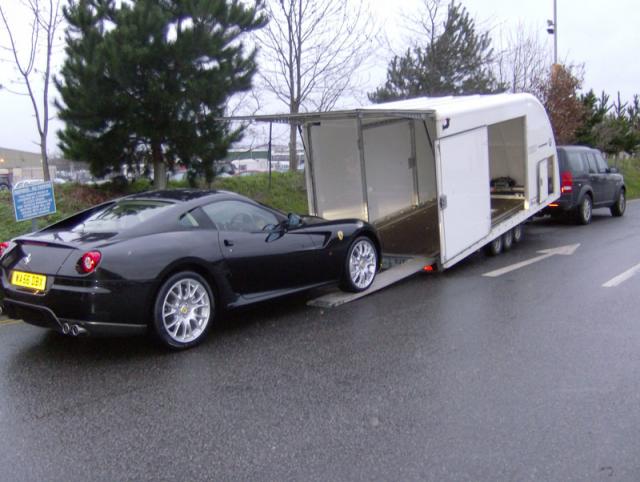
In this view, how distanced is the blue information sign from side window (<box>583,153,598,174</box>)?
11.5 m

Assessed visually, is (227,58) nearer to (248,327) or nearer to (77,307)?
(248,327)

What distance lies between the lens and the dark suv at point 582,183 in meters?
13.7

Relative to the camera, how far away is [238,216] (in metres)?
6.34

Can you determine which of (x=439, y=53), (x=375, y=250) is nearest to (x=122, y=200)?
(x=375, y=250)

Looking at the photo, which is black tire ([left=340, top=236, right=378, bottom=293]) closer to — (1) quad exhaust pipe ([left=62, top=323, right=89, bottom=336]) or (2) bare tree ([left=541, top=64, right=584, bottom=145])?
(1) quad exhaust pipe ([left=62, top=323, right=89, bottom=336])

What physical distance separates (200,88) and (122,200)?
505 centimetres

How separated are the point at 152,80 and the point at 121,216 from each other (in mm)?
5609

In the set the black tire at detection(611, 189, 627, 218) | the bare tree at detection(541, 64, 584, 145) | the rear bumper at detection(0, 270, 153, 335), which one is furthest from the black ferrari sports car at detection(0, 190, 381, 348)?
the bare tree at detection(541, 64, 584, 145)

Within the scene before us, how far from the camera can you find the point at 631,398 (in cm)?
428

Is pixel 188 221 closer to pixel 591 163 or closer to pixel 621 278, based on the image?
pixel 621 278

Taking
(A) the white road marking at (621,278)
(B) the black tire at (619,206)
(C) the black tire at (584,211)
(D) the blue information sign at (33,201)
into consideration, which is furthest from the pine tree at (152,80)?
(B) the black tire at (619,206)

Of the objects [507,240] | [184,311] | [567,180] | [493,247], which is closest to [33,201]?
[184,311]

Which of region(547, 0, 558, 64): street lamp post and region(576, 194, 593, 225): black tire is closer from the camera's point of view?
region(576, 194, 593, 225): black tire

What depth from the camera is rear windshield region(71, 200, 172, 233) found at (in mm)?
5570
